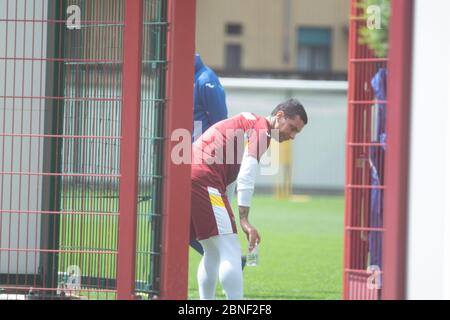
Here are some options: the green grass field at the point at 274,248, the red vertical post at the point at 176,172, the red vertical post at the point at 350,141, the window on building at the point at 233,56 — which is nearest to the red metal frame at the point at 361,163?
the red vertical post at the point at 350,141

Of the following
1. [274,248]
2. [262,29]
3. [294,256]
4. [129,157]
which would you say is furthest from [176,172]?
[262,29]

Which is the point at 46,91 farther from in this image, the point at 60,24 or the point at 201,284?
the point at 201,284

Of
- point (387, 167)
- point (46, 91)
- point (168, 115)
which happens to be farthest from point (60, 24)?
point (387, 167)

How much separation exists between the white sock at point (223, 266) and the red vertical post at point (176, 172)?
756 mm

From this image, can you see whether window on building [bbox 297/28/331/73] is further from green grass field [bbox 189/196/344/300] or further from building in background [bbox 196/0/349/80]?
green grass field [bbox 189/196/344/300]

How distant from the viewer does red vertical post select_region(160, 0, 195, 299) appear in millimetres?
6023

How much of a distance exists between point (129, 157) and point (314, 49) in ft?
108

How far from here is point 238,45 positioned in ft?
120

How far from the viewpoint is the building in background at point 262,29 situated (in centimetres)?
3603

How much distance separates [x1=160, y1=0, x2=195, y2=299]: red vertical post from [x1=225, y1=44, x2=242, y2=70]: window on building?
101 ft

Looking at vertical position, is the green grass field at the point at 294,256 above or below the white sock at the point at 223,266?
below

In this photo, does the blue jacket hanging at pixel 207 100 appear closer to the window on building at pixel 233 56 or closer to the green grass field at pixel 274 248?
the green grass field at pixel 274 248

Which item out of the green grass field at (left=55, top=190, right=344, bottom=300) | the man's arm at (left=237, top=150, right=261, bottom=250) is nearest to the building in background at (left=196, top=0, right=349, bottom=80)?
the green grass field at (left=55, top=190, right=344, bottom=300)

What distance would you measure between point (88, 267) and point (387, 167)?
6.94 feet
